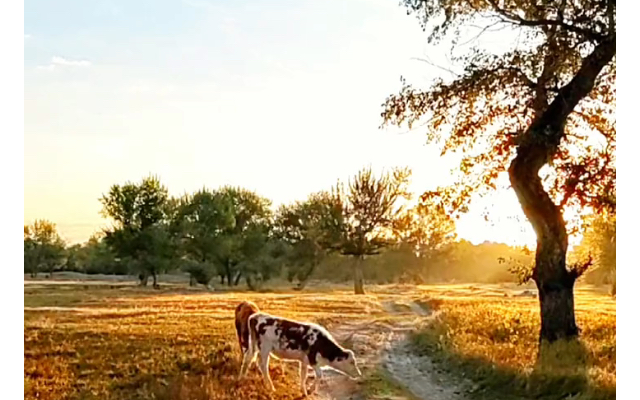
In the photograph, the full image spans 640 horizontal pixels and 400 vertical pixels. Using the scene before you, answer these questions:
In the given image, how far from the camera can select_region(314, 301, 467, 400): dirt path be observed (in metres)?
3.69

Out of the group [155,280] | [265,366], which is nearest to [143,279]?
[155,280]

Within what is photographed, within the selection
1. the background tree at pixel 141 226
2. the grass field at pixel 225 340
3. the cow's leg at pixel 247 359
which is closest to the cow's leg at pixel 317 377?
the grass field at pixel 225 340

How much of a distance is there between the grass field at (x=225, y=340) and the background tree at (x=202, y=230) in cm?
16

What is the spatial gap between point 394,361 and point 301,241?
2.88 feet

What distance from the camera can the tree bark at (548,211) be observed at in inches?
163

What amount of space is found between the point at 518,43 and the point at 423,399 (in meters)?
2.05

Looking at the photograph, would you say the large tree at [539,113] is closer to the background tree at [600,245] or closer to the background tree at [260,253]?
the background tree at [600,245]

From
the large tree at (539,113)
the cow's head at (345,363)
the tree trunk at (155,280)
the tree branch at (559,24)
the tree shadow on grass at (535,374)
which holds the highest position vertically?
the tree branch at (559,24)

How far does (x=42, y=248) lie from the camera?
350cm

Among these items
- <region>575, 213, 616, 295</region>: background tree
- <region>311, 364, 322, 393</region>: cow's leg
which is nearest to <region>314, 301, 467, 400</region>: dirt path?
<region>311, 364, 322, 393</region>: cow's leg

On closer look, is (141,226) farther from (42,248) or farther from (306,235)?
(306,235)

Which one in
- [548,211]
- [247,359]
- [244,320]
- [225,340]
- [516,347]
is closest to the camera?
[247,359]

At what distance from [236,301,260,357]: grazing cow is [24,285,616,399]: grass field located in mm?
62

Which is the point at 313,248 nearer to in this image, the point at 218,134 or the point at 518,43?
the point at 218,134
